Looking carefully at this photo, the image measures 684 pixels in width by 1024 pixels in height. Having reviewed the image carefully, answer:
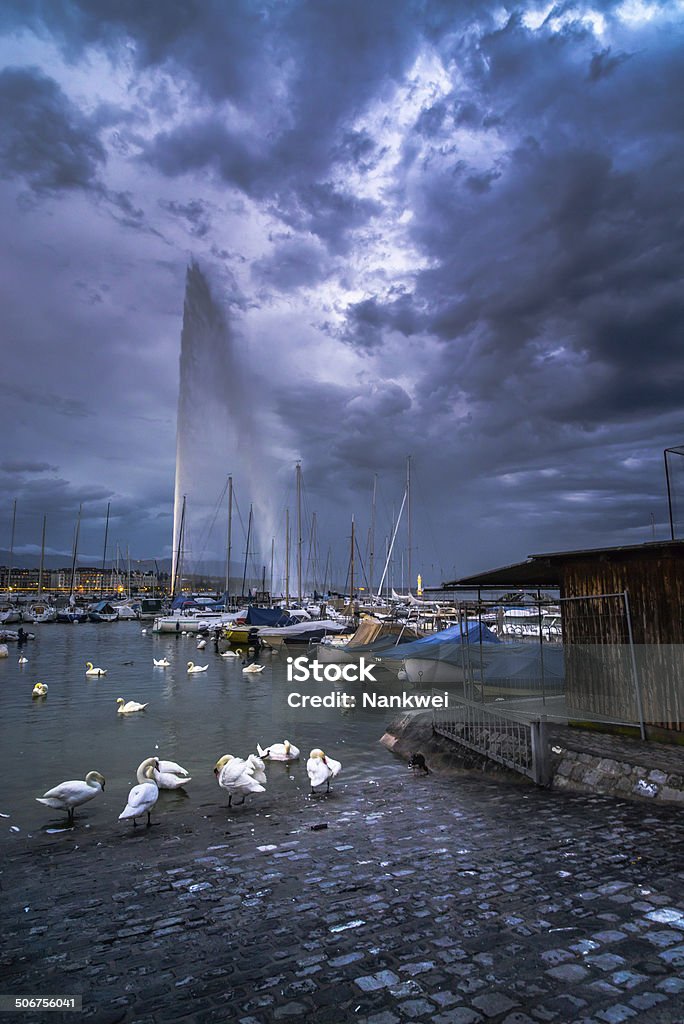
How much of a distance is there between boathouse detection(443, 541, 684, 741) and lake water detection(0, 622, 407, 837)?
4895 millimetres

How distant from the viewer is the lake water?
39.8 ft

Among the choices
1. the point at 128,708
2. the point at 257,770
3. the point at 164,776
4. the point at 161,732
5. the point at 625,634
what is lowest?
the point at 161,732

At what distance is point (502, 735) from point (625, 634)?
3.25 m

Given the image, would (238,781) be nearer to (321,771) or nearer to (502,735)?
(321,771)

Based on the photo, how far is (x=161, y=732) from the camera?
1961 cm

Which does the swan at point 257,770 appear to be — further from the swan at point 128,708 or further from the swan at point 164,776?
the swan at point 128,708

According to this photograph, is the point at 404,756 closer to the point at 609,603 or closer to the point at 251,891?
the point at 609,603

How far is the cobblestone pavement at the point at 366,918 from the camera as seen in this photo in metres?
4.52

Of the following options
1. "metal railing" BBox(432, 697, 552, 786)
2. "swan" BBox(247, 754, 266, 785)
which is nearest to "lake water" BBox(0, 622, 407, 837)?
"swan" BBox(247, 754, 266, 785)

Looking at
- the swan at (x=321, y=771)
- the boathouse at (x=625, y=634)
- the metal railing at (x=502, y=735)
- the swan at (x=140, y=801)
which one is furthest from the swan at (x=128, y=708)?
the boathouse at (x=625, y=634)

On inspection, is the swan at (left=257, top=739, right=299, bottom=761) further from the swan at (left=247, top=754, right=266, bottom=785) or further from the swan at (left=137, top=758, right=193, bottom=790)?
the swan at (left=137, top=758, right=193, bottom=790)

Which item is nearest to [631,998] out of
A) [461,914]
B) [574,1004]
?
[574,1004]

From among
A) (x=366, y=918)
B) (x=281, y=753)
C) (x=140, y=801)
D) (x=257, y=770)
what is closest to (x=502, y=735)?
(x=257, y=770)

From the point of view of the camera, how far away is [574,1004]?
14.3 feet
